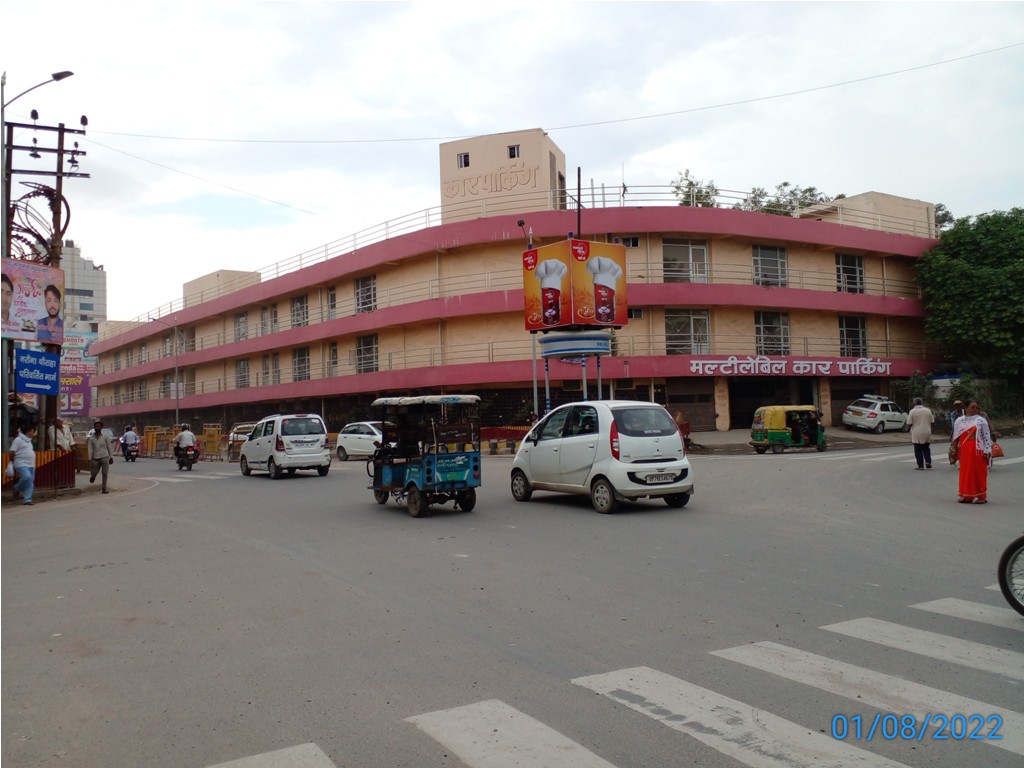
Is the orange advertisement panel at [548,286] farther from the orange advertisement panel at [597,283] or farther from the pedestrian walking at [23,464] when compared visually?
the pedestrian walking at [23,464]

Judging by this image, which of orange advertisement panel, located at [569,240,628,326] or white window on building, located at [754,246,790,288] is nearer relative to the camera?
orange advertisement panel, located at [569,240,628,326]

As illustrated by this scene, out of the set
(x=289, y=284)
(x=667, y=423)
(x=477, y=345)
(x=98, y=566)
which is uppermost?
(x=289, y=284)

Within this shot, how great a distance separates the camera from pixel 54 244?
21109 millimetres

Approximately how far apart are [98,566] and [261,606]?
11.7 ft

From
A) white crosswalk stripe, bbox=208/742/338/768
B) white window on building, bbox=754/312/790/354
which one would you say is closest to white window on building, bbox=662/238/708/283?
white window on building, bbox=754/312/790/354

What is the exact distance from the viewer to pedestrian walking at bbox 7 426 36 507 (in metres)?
17.1

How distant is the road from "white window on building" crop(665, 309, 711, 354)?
25230 mm

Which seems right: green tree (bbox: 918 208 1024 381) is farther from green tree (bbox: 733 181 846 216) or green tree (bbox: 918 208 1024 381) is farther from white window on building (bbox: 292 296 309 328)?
white window on building (bbox: 292 296 309 328)

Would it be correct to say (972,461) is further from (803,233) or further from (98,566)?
(803,233)

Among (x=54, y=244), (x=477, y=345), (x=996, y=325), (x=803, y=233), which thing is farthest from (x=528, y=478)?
(x=996, y=325)

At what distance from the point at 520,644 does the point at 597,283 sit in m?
24.9

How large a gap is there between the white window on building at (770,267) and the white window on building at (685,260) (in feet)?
9.23

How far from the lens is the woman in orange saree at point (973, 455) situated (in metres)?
12.8

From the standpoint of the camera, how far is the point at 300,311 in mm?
48281
